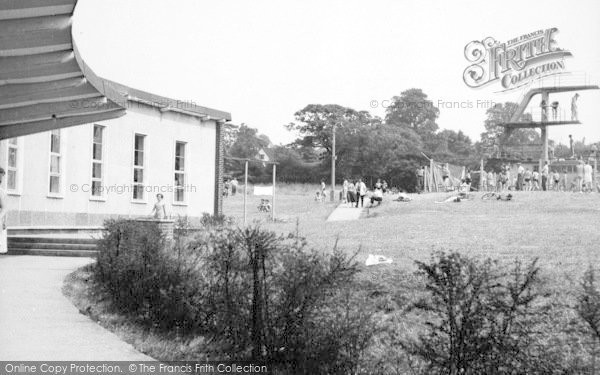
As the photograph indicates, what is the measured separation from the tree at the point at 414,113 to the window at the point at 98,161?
71.9 metres

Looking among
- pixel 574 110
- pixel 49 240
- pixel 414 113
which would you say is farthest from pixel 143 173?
pixel 414 113

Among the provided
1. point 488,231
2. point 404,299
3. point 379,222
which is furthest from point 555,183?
point 404,299

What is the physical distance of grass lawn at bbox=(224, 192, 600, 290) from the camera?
45.1ft

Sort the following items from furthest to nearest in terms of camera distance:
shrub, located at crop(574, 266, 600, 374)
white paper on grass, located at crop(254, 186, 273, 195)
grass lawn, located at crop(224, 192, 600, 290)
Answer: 1. white paper on grass, located at crop(254, 186, 273, 195)
2. grass lawn, located at crop(224, 192, 600, 290)
3. shrub, located at crop(574, 266, 600, 374)

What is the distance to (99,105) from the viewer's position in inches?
588

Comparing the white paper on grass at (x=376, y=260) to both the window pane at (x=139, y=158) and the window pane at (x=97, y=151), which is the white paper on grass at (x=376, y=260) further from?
the window pane at (x=139, y=158)

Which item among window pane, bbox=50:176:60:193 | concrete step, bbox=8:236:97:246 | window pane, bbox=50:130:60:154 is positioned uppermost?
window pane, bbox=50:130:60:154

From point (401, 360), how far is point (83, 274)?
7774 mm

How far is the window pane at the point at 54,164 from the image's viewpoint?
71.6ft

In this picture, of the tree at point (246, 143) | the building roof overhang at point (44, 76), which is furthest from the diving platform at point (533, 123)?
the building roof overhang at point (44, 76)

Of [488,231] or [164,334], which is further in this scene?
[488,231]

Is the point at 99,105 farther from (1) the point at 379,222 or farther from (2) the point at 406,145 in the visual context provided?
(2) the point at 406,145

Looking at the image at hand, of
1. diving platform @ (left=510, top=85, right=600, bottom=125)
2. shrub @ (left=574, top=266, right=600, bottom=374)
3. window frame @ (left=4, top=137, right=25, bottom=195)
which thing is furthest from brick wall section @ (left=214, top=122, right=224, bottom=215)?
diving platform @ (left=510, top=85, right=600, bottom=125)

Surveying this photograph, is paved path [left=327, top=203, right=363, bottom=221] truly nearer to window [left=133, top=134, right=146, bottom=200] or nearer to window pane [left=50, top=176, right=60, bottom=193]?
window [left=133, top=134, right=146, bottom=200]
